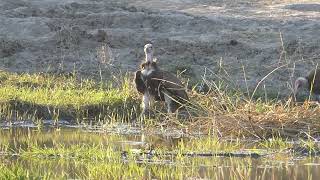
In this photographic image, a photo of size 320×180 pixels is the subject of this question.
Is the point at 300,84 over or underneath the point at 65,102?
underneath

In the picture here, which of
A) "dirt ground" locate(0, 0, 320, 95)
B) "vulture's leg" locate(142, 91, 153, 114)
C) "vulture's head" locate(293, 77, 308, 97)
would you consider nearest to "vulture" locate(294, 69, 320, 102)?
"vulture's head" locate(293, 77, 308, 97)

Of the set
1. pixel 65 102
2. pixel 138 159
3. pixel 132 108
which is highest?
pixel 138 159

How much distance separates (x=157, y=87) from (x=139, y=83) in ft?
0.85

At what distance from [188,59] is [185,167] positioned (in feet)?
31.1

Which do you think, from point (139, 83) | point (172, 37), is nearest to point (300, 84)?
point (139, 83)

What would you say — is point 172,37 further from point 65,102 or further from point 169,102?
point 169,102

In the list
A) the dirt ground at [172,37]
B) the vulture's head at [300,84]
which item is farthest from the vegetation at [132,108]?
the dirt ground at [172,37]

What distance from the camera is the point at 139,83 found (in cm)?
1231

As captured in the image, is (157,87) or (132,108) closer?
(157,87)

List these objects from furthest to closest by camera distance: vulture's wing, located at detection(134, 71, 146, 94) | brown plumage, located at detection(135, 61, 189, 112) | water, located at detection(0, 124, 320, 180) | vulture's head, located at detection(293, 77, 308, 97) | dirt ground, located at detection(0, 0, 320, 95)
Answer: dirt ground, located at detection(0, 0, 320, 95)
vulture's head, located at detection(293, 77, 308, 97)
vulture's wing, located at detection(134, 71, 146, 94)
brown plumage, located at detection(135, 61, 189, 112)
water, located at detection(0, 124, 320, 180)

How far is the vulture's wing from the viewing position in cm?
1227

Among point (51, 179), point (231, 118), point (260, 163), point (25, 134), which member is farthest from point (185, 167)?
point (25, 134)

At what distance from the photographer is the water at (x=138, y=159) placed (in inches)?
302

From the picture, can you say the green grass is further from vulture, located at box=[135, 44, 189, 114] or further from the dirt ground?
the dirt ground
